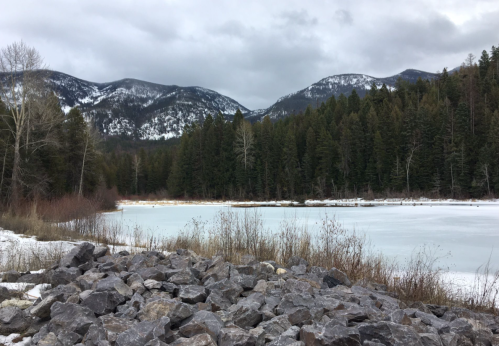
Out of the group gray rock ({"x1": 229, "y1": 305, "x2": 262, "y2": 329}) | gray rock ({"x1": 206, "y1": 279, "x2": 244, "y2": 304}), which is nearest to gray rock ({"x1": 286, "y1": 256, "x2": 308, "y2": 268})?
gray rock ({"x1": 206, "y1": 279, "x2": 244, "y2": 304})

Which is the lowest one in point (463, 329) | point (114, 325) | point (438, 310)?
point (438, 310)

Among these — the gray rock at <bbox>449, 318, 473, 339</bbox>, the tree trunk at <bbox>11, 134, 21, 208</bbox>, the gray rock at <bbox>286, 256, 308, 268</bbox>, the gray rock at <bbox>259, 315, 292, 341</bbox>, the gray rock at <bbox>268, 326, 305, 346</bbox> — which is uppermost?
the tree trunk at <bbox>11, 134, 21, 208</bbox>

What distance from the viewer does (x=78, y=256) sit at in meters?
6.06

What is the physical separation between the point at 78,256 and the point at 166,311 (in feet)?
11.2

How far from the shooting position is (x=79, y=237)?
11.4 metres

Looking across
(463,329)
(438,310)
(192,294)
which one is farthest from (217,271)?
(463,329)

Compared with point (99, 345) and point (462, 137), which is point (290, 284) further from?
point (462, 137)

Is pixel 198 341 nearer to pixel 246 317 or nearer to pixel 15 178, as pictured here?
pixel 246 317

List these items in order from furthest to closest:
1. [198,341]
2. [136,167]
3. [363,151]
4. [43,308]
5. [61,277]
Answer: [136,167] < [363,151] < [61,277] < [43,308] < [198,341]

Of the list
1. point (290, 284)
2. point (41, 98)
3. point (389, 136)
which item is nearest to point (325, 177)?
point (389, 136)

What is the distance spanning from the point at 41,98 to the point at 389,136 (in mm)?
50303

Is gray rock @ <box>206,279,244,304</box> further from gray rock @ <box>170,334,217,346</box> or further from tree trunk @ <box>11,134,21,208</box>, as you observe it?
tree trunk @ <box>11,134,21,208</box>

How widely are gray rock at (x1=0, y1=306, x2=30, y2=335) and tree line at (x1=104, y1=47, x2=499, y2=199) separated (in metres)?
46.6

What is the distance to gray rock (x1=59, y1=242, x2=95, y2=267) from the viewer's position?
5865mm
